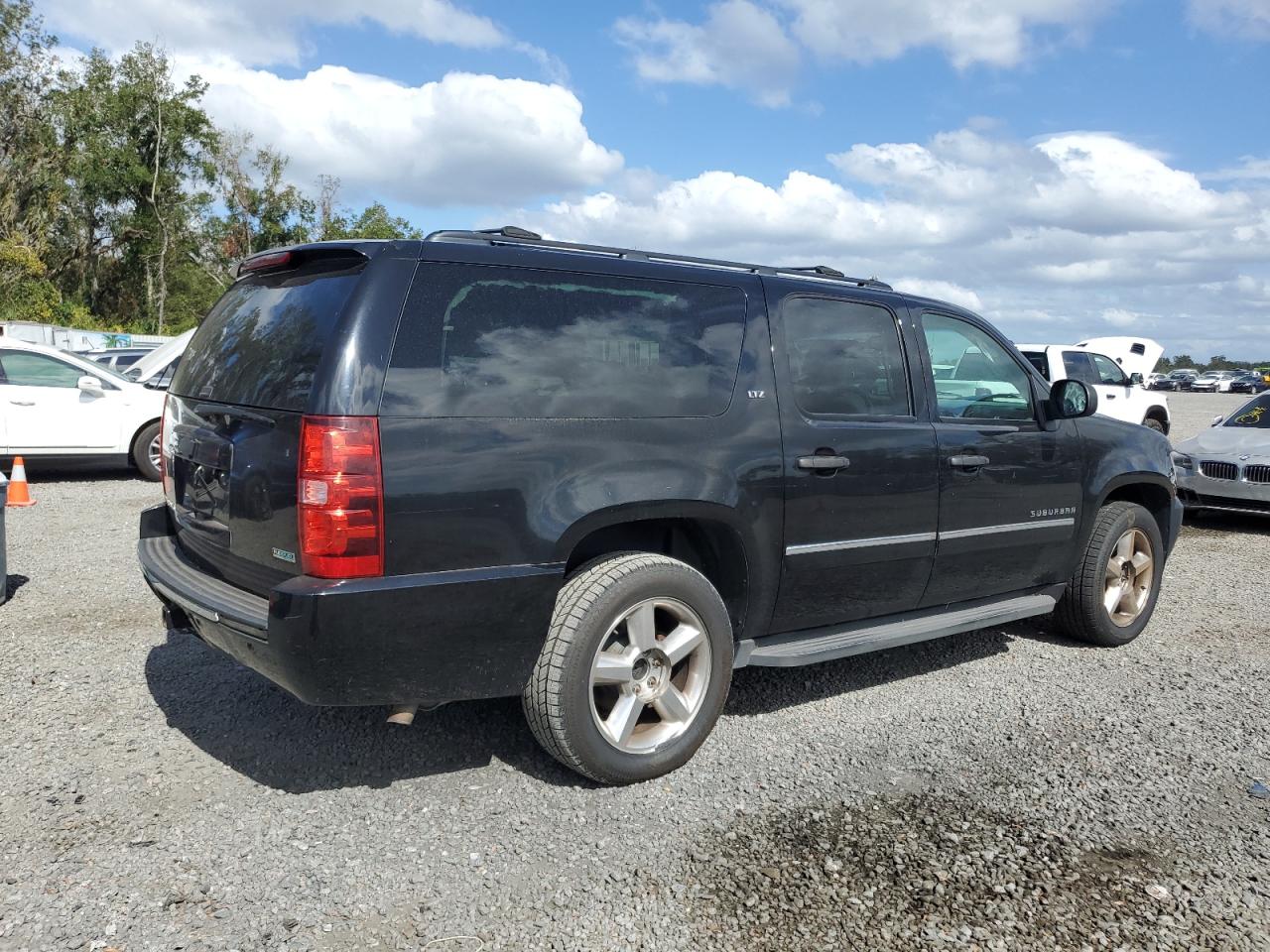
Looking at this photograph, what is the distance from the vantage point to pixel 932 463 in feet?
15.0

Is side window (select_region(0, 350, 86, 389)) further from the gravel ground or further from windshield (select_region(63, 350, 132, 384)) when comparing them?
the gravel ground

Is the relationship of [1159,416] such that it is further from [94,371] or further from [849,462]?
[94,371]

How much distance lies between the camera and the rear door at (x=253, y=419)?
3273mm

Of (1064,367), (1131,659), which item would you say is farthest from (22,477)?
(1064,367)

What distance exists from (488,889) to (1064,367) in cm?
1462

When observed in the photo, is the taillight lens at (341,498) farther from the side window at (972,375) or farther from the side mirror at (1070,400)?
the side mirror at (1070,400)

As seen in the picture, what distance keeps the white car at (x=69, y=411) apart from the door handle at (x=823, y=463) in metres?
9.62

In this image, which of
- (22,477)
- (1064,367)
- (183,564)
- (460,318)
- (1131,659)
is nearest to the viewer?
(460,318)

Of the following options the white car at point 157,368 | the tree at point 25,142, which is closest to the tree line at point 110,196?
the tree at point 25,142

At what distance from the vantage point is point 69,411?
11.2 metres

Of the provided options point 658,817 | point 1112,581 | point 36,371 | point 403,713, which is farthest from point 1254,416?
point 36,371

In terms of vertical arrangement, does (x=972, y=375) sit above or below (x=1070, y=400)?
above

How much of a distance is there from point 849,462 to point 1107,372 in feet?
47.1

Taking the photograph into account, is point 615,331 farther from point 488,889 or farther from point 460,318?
point 488,889
